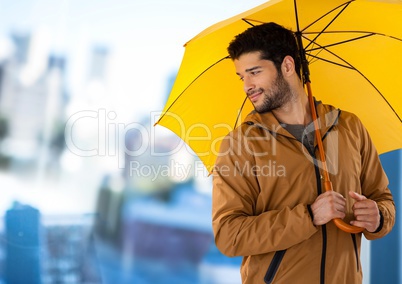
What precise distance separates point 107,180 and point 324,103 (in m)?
1.90

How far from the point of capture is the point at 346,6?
1808 mm

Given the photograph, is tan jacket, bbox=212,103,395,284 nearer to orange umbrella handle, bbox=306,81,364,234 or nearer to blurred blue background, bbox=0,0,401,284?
orange umbrella handle, bbox=306,81,364,234

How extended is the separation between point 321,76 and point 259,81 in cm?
37

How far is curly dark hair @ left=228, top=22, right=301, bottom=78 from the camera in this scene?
1.69 metres

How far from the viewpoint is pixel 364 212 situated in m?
1.54

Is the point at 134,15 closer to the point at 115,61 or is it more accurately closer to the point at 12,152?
the point at 115,61

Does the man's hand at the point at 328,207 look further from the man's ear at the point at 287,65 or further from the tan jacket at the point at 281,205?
the man's ear at the point at 287,65

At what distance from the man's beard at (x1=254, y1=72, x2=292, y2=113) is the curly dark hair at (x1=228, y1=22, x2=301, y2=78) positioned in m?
0.05

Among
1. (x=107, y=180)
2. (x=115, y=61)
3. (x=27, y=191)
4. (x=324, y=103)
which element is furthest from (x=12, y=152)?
(x=324, y=103)

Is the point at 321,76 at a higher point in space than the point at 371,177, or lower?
higher

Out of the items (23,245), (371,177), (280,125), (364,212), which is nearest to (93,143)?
(23,245)

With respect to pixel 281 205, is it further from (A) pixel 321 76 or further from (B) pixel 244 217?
(A) pixel 321 76

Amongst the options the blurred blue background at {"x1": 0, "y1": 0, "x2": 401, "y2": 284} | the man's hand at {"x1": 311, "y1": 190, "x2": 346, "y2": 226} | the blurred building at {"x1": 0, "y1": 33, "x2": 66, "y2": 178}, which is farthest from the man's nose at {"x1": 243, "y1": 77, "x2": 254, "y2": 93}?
→ the blurred building at {"x1": 0, "y1": 33, "x2": 66, "y2": 178}

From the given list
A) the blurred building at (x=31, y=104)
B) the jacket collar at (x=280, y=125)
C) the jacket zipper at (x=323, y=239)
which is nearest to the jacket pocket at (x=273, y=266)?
the jacket zipper at (x=323, y=239)
